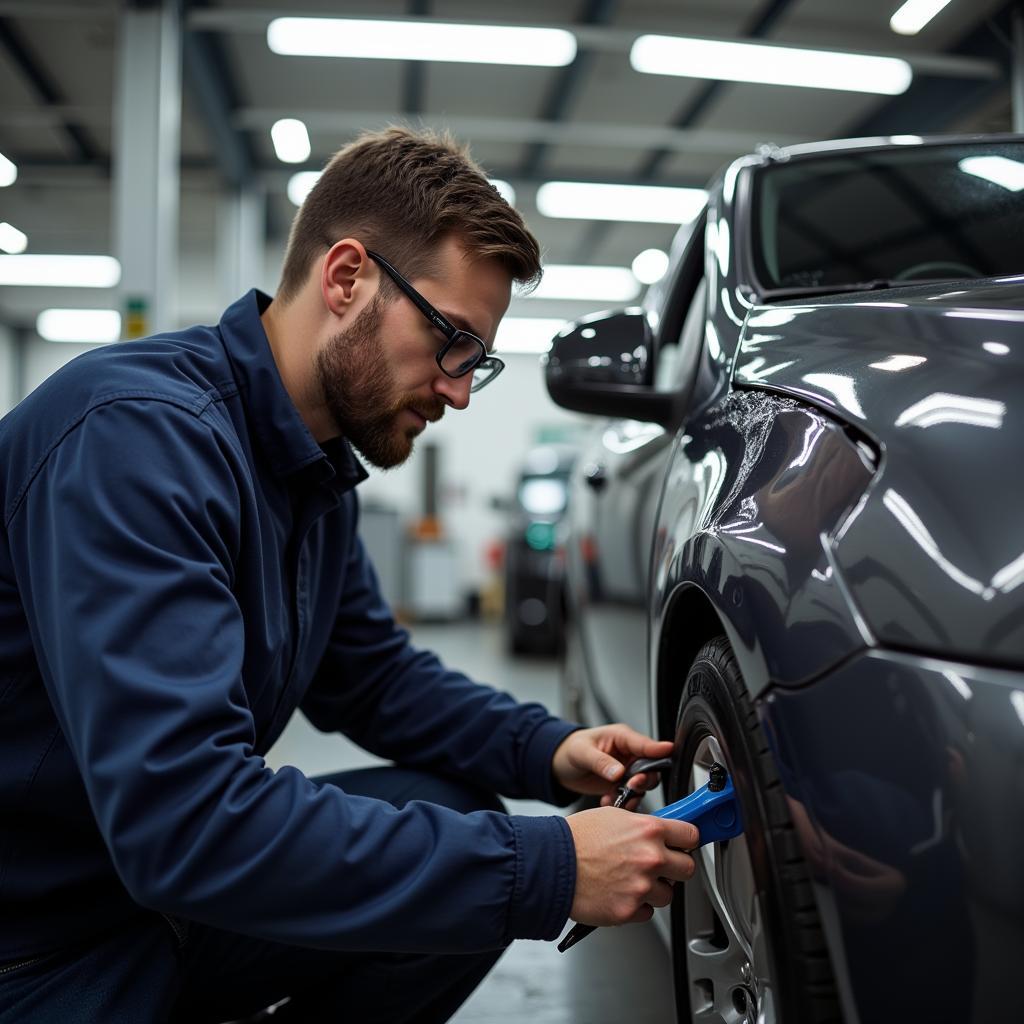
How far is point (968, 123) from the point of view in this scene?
6.42 m

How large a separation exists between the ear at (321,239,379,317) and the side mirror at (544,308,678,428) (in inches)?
19.2

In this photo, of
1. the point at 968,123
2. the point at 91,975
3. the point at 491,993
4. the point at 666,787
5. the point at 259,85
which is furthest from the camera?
the point at 259,85

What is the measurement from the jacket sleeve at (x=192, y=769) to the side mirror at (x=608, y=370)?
76 cm

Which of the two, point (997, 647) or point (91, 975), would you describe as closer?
point (997, 647)

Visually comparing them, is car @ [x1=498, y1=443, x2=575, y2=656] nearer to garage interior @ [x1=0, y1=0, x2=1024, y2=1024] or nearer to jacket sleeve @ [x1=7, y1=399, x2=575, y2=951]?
garage interior @ [x1=0, y1=0, x2=1024, y2=1024]

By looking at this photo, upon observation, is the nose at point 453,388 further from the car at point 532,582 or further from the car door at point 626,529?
the car at point 532,582

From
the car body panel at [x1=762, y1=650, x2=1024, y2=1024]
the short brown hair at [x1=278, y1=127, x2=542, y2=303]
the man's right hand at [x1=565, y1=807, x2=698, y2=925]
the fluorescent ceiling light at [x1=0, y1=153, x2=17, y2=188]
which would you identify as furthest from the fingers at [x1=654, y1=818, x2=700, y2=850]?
the fluorescent ceiling light at [x1=0, y1=153, x2=17, y2=188]

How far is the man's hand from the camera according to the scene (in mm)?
1323

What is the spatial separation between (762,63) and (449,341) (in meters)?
5.22

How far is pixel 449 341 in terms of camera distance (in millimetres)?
1251

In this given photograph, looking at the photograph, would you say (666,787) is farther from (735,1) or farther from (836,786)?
(735,1)

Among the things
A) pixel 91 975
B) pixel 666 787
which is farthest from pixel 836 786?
pixel 91 975

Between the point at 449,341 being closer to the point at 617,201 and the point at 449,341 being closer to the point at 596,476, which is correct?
the point at 596,476

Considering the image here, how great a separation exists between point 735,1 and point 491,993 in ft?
18.2
